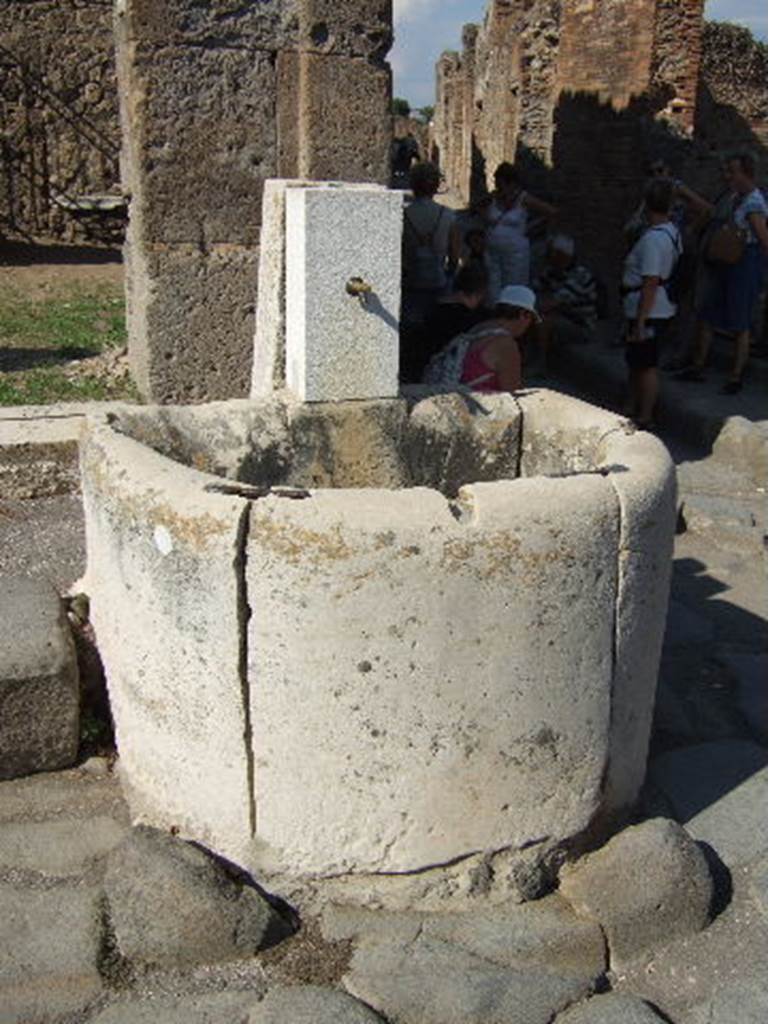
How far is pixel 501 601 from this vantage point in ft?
8.75

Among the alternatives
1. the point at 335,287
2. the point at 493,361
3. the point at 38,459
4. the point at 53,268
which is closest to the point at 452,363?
the point at 493,361

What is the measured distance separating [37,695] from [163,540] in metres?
0.86

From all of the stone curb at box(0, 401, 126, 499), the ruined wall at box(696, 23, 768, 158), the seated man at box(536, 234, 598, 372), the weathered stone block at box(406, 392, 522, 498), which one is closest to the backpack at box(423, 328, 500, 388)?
the weathered stone block at box(406, 392, 522, 498)

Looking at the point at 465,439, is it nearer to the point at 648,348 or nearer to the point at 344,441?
the point at 344,441

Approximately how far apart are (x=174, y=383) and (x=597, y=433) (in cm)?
293

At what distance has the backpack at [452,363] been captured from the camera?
4.46 meters

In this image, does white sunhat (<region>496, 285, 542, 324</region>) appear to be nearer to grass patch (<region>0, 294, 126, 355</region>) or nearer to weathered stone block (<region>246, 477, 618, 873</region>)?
weathered stone block (<region>246, 477, 618, 873</region>)

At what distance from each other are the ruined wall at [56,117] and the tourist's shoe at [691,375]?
9.16 meters

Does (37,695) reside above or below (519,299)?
below

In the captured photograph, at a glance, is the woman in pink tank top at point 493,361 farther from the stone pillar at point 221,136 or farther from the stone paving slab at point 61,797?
the stone paving slab at point 61,797

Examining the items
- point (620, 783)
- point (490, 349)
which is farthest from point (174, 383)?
point (620, 783)

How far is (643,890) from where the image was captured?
2820mm

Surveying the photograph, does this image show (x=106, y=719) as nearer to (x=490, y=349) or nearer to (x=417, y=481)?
(x=417, y=481)

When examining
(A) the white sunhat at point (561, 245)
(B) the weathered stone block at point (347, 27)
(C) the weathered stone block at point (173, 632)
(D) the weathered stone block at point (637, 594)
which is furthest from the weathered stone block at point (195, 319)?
(A) the white sunhat at point (561, 245)
